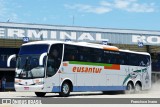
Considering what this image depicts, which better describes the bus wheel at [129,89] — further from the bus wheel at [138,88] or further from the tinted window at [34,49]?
the tinted window at [34,49]

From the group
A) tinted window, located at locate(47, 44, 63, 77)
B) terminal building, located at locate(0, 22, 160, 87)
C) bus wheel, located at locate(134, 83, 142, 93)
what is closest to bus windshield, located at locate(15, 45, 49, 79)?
tinted window, located at locate(47, 44, 63, 77)

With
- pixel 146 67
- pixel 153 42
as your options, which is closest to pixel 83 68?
pixel 146 67

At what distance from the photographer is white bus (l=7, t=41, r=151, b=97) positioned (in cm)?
2294

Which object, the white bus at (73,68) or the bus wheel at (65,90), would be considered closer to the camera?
the white bus at (73,68)

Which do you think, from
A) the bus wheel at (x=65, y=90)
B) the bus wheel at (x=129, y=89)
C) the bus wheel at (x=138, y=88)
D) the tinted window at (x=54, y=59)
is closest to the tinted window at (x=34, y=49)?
the tinted window at (x=54, y=59)

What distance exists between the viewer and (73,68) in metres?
24.8

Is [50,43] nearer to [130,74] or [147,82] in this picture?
[130,74]

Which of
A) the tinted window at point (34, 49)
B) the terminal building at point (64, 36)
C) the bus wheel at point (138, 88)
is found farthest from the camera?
the terminal building at point (64, 36)

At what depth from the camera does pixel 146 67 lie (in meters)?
32.6

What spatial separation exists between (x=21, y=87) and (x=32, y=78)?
847mm

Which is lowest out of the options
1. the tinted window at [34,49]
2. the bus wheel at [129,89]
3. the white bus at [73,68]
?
the bus wheel at [129,89]

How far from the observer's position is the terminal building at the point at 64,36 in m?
39.0

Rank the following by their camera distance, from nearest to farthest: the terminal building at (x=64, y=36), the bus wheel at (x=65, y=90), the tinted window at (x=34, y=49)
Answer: the tinted window at (x=34, y=49), the bus wheel at (x=65, y=90), the terminal building at (x=64, y=36)

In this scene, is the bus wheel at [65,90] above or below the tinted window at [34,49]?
below
